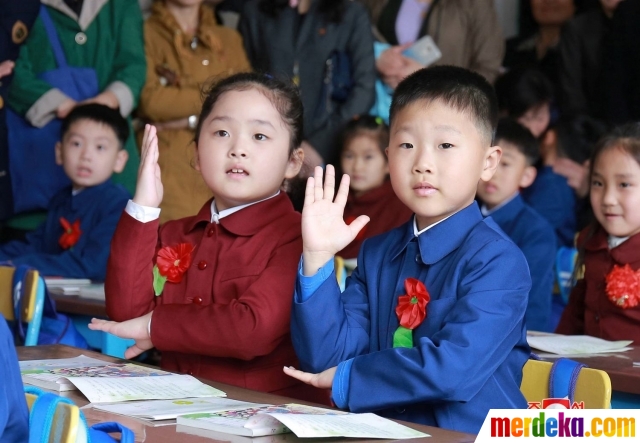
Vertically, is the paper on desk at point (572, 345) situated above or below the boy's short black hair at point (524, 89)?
below

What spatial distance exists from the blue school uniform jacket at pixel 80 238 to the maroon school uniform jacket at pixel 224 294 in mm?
1592

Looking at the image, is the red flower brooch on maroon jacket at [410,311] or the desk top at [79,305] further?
the desk top at [79,305]

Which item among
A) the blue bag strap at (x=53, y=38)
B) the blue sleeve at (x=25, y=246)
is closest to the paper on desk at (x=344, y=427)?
the blue sleeve at (x=25, y=246)

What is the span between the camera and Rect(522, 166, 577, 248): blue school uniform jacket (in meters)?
4.85

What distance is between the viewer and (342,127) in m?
4.70

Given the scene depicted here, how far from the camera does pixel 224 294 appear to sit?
2117mm

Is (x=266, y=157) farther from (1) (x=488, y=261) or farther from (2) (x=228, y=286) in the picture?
(1) (x=488, y=261)

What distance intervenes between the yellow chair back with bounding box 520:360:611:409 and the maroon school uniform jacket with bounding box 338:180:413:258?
2.47 meters

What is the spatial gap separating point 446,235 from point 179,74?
9.52ft

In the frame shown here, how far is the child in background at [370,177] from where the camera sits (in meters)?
4.53

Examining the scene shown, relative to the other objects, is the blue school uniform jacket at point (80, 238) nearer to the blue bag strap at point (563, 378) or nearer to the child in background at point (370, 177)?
the child in background at point (370, 177)

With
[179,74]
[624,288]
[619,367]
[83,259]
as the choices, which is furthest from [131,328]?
[179,74]

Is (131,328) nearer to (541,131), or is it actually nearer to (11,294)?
(11,294)

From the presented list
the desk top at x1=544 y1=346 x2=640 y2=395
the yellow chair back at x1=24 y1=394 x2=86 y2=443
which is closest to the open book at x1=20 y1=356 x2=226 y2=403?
the yellow chair back at x1=24 y1=394 x2=86 y2=443
